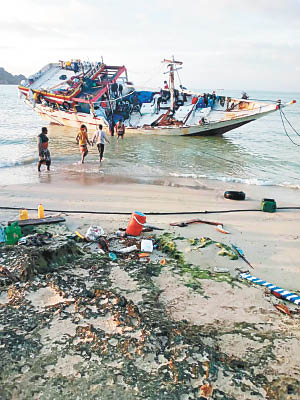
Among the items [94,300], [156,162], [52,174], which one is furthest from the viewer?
[156,162]

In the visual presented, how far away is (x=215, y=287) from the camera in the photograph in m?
4.61

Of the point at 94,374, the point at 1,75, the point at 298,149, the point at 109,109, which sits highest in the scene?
the point at 1,75

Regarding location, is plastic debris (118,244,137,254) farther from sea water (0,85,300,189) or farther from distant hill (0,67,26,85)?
distant hill (0,67,26,85)

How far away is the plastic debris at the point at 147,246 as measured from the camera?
5.55 metres

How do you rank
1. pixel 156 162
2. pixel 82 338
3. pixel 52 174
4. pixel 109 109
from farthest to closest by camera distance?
pixel 109 109 < pixel 156 162 < pixel 52 174 < pixel 82 338

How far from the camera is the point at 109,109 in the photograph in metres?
20.7

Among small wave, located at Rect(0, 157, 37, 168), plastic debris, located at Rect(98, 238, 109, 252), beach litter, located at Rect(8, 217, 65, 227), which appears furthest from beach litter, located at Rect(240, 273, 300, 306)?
small wave, located at Rect(0, 157, 37, 168)

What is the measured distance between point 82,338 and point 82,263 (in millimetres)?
1663

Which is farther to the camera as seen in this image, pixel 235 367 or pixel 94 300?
pixel 94 300

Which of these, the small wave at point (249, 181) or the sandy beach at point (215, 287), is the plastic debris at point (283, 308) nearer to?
the sandy beach at point (215, 287)

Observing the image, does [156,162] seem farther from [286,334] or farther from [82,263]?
[286,334]

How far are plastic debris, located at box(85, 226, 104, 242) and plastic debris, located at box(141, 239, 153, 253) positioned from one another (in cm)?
82

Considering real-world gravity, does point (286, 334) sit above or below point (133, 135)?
below

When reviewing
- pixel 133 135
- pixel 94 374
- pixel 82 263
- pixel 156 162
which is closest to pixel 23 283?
pixel 82 263
